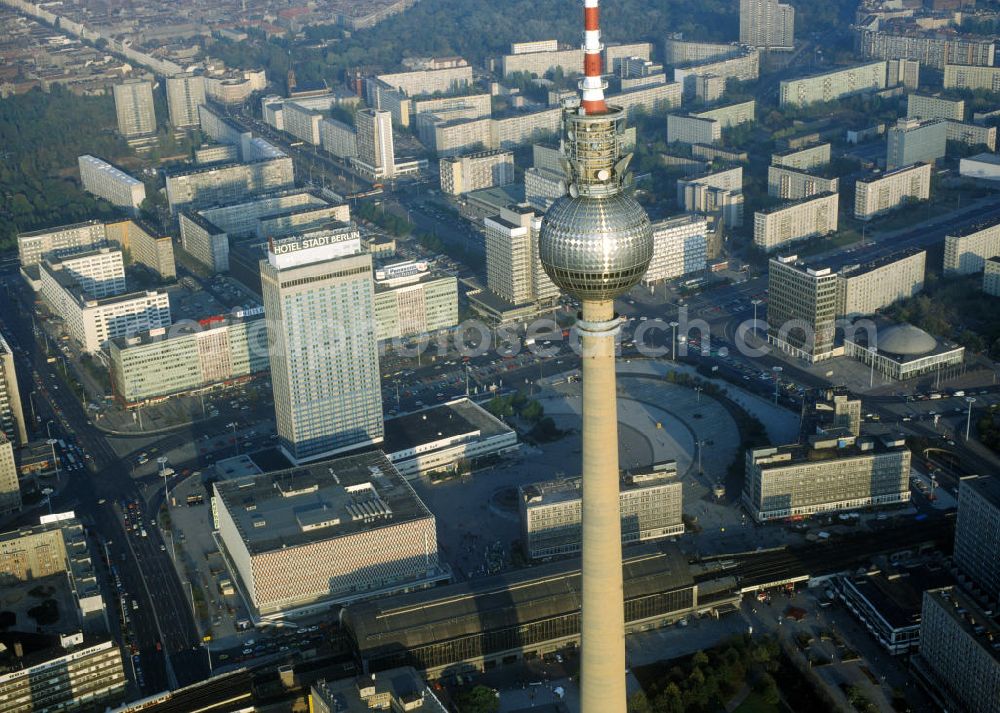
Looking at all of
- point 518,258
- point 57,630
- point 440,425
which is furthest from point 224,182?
point 57,630

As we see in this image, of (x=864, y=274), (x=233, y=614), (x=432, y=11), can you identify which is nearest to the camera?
(x=233, y=614)

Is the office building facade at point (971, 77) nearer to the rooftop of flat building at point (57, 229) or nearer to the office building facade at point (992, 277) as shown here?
the office building facade at point (992, 277)

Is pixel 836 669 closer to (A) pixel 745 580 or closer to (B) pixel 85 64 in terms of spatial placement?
(A) pixel 745 580

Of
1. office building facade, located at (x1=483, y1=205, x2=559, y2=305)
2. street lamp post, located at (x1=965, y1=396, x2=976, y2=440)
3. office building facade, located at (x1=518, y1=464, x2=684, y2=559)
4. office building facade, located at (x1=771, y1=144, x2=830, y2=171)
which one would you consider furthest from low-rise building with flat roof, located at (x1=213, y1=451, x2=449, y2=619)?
office building facade, located at (x1=771, y1=144, x2=830, y2=171)

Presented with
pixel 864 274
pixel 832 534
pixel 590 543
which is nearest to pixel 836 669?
pixel 832 534

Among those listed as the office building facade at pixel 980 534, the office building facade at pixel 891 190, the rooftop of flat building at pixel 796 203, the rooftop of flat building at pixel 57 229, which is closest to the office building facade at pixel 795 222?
the rooftop of flat building at pixel 796 203

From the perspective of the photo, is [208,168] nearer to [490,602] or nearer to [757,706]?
[490,602]

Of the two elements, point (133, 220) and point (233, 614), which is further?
point (133, 220)
